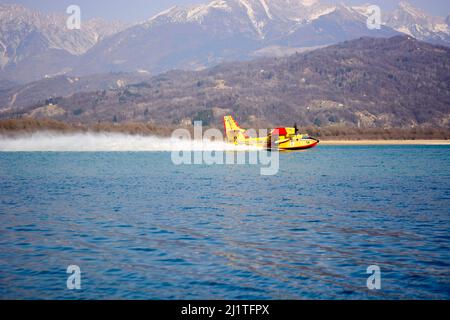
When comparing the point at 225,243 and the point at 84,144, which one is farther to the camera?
the point at 84,144

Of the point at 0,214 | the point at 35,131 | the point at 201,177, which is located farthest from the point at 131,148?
the point at 0,214

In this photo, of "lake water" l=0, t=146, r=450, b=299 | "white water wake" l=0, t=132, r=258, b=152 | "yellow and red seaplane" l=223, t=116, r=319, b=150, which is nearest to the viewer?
"lake water" l=0, t=146, r=450, b=299

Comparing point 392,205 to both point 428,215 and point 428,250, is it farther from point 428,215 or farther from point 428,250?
point 428,250

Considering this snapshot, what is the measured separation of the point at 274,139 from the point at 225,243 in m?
68.7

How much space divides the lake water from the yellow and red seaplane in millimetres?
47296

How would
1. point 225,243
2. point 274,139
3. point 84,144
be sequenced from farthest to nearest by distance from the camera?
point 84,144 → point 274,139 → point 225,243

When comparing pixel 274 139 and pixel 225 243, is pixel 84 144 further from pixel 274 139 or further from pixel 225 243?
pixel 225 243

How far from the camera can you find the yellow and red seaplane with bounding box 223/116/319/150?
88750mm

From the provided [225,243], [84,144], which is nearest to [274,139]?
[84,144]

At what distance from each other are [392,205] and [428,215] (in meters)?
4.41

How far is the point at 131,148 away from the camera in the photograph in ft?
477

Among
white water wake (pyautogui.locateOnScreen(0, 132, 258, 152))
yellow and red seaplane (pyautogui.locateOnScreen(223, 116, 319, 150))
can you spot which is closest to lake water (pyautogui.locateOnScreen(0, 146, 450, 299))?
yellow and red seaplane (pyautogui.locateOnScreen(223, 116, 319, 150))

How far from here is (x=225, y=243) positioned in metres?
22.1

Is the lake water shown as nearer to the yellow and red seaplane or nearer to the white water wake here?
the yellow and red seaplane
